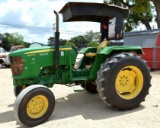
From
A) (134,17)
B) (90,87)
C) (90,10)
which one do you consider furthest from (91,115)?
(134,17)

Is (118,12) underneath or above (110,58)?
above

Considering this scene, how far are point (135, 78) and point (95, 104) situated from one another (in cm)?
116

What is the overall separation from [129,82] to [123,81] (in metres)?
0.18

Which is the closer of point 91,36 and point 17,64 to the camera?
point 17,64

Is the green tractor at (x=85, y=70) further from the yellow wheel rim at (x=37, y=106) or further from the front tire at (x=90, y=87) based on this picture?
the front tire at (x=90, y=87)

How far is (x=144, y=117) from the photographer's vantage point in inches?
202

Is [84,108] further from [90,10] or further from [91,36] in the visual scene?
[91,36]

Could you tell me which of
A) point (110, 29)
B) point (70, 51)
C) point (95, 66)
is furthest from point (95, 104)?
point (110, 29)

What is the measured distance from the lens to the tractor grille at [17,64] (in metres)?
5.56

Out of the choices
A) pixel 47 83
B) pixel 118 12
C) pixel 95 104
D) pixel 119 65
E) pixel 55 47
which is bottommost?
A: pixel 95 104

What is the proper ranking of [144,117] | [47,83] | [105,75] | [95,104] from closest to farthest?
[144,117] → [105,75] → [47,83] → [95,104]

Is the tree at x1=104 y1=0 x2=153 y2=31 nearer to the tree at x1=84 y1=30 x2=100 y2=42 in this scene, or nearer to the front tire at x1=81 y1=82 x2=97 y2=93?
the tree at x1=84 y1=30 x2=100 y2=42

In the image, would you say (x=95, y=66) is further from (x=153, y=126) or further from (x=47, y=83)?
(x=153, y=126)

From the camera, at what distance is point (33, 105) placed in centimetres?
505
